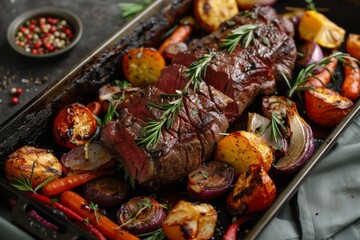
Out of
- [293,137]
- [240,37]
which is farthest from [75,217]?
[240,37]

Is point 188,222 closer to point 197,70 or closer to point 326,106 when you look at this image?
point 197,70

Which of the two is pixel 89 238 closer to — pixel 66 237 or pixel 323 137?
pixel 66 237

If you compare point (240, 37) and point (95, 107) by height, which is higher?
point (240, 37)

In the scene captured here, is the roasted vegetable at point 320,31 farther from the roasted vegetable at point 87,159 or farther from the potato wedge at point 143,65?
the roasted vegetable at point 87,159

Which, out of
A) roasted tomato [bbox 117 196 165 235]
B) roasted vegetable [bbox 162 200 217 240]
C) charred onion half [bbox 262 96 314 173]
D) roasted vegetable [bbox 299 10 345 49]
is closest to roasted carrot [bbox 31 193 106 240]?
roasted tomato [bbox 117 196 165 235]

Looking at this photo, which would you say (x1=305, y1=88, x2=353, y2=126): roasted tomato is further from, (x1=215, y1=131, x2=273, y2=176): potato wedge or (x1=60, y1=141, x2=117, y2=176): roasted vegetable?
(x1=60, y1=141, x2=117, y2=176): roasted vegetable

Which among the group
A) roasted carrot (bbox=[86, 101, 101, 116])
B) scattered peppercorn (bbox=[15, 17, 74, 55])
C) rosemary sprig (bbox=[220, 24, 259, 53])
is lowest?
roasted carrot (bbox=[86, 101, 101, 116])

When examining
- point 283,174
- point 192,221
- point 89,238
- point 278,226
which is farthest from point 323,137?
point 89,238
